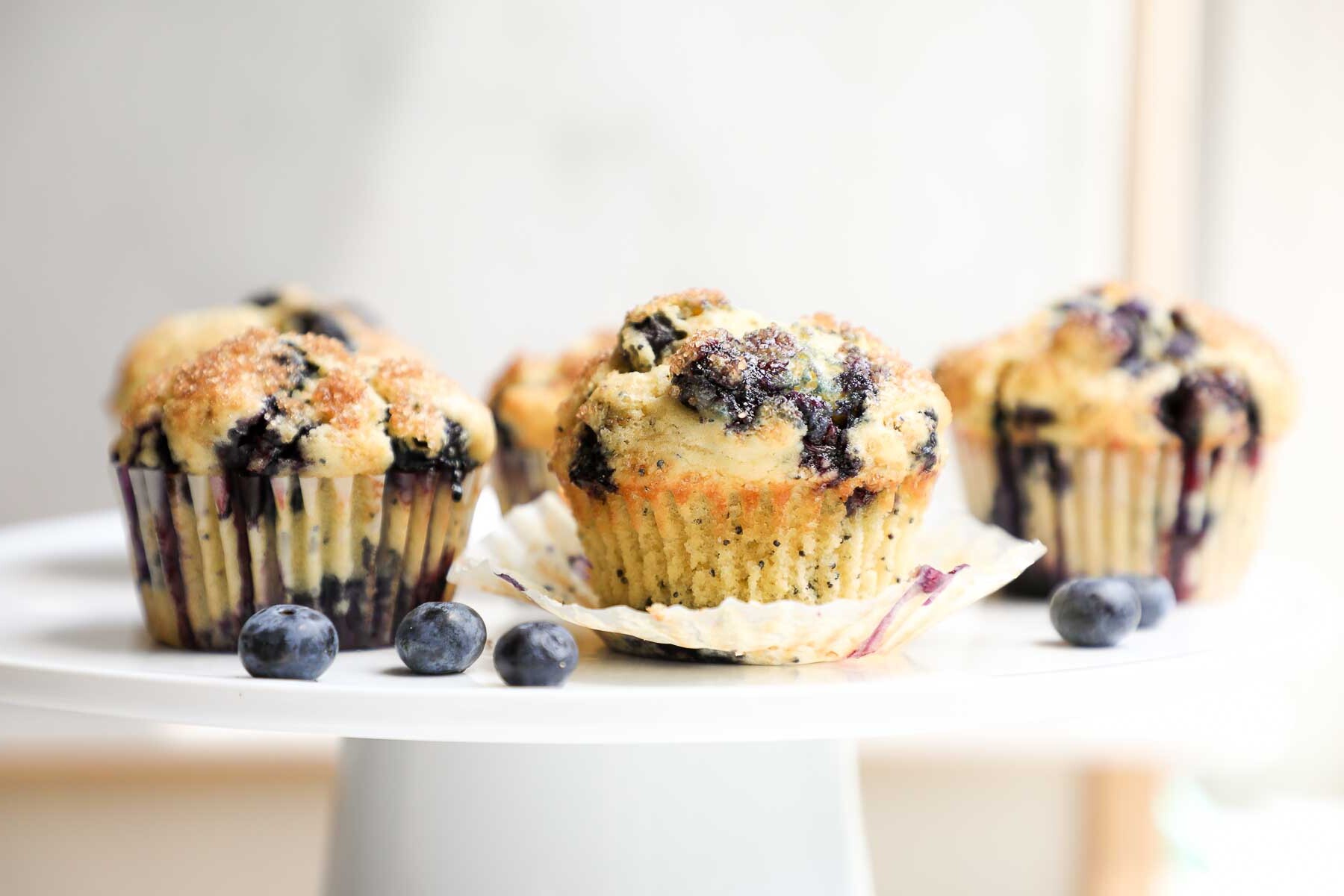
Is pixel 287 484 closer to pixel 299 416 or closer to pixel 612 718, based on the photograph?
pixel 299 416

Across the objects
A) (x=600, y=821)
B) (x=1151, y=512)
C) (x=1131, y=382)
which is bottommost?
(x=600, y=821)

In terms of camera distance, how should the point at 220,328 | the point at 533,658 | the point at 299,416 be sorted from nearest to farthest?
the point at 533,658
the point at 299,416
the point at 220,328

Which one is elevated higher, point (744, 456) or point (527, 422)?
point (744, 456)

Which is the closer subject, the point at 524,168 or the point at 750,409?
the point at 750,409

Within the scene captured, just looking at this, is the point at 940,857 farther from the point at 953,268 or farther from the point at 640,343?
the point at 640,343

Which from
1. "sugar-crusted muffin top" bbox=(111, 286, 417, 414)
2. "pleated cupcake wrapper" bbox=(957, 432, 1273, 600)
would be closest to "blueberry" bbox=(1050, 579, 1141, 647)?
"pleated cupcake wrapper" bbox=(957, 432, 1273, 600)

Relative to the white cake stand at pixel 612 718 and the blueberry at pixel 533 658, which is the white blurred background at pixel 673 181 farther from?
the blueberry at pixel 533 658

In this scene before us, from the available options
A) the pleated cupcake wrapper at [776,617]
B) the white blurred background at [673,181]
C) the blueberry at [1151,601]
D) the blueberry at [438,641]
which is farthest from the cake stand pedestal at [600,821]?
the white blurred background at [673,181]

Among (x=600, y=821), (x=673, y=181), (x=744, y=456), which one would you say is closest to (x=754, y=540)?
(x=744, y=456)

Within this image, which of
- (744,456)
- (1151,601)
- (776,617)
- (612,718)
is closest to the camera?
(612,718)

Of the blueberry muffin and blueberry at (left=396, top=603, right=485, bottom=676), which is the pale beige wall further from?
blueberry at (left=396, top=603, right=485, bottom=676)
